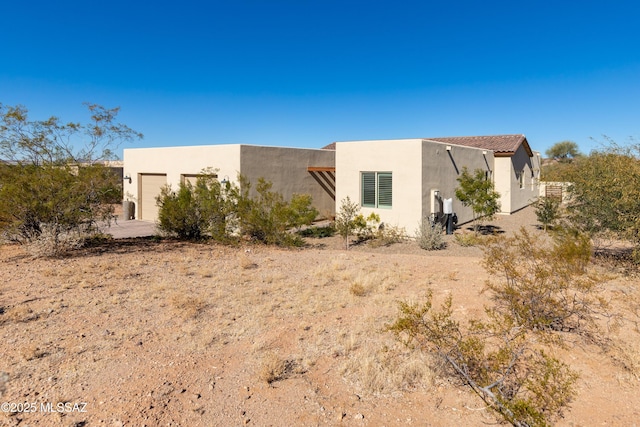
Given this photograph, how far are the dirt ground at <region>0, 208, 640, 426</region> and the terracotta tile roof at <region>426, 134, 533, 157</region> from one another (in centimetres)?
1536

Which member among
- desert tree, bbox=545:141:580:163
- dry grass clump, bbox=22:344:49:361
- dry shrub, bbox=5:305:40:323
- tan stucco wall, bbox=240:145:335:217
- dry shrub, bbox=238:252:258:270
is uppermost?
desert tree, bbox=545:141:580:163

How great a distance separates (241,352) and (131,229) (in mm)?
14479

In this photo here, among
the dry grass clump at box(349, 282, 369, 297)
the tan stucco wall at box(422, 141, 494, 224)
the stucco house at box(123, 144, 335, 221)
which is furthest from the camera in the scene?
the stucco house at box(123, 144, 335, 221)

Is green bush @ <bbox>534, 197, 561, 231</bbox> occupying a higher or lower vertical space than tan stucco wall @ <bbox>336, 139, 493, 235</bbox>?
lower

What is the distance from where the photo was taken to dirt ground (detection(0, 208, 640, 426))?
12.8ft

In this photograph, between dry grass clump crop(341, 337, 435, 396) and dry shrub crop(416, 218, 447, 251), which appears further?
dry shrub crop(416, 218, 447, 251)

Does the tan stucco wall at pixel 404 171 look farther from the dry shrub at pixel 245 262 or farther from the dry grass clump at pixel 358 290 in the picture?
the dry grass clump at pixel 358 290

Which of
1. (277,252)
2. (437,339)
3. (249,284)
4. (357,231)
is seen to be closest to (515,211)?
(357,231)

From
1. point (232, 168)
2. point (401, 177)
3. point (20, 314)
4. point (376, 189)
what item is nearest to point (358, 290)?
point (20, 314)

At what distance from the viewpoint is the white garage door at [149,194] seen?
2017cm

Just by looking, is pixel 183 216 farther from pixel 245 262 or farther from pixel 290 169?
pixel 290 169

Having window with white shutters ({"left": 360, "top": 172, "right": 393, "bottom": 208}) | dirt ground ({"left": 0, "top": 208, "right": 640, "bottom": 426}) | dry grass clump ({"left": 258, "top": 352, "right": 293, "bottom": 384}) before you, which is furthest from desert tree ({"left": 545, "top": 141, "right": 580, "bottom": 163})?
dry grass clump ({"left": 258, "top": 352, "right": 293, "bottom": 384})

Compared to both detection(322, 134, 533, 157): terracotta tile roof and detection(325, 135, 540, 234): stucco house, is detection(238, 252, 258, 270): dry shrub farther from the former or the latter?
detection(322, 134, 533, 157): terracotta tile roof

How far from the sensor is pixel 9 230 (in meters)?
10.4
